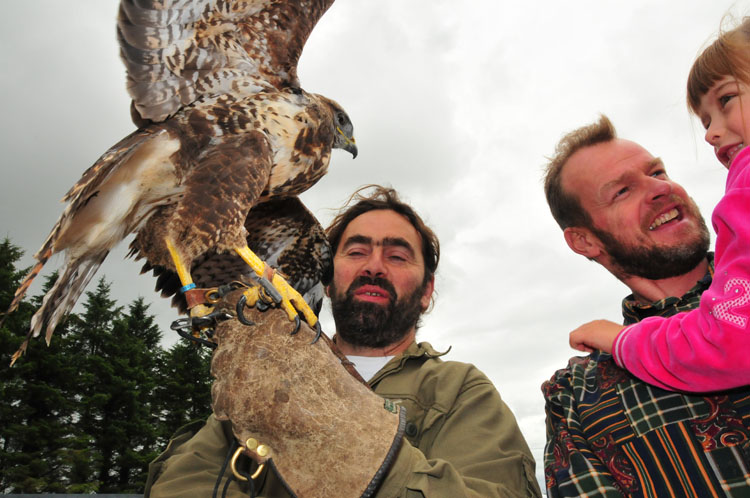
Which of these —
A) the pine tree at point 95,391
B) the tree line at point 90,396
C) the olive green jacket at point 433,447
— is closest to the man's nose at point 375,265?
the olive green jacket at point 433,447

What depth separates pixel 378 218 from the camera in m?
3.99

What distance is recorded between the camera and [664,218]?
262 cm

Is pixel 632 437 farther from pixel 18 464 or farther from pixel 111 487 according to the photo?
pixel 111 487

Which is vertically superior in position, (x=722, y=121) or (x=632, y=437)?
(x=722, y=121)

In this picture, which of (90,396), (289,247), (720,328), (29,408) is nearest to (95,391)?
(90,396)

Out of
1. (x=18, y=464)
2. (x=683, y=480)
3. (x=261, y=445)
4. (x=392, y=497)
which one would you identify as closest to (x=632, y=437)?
(x=683, y=480)

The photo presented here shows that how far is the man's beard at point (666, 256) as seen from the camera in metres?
2.49

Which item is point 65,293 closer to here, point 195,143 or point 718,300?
point 195,143

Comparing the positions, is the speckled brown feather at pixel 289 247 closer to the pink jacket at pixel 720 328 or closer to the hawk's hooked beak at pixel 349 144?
the hawk's hooked beak at pixel 349 144

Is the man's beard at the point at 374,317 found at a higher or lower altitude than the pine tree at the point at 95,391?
lower

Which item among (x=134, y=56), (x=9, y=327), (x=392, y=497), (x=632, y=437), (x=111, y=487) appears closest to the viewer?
(x=392, y=497)

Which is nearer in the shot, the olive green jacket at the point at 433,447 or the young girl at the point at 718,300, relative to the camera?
the young girl at the point at 718,300

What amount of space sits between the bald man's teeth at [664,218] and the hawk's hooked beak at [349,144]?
2431 mm

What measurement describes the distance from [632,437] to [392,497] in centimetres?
95
